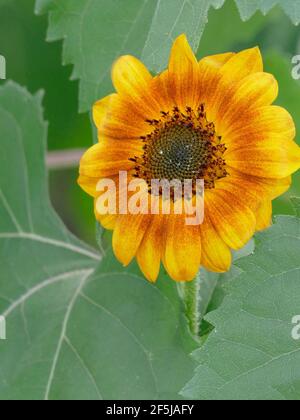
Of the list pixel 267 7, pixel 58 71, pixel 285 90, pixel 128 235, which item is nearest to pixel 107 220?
pixel 128 235

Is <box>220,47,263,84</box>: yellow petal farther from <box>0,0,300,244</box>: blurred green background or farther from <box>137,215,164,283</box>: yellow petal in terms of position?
<box>0,0,300,244</box>: blurred green background

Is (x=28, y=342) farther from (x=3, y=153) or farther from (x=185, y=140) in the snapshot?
(x=185, y=140)

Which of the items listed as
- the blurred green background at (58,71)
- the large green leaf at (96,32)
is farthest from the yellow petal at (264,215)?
the blurred green background at (58,71)

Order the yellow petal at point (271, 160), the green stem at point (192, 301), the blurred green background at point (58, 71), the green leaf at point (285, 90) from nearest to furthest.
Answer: the yellow petal at point (271, 160) → the green stem at point (192, 301) → the green leaf at point (285, 90) → the blurred green background at point (58, 71)

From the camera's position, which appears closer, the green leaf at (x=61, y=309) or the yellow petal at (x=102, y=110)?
the yellow petal at (x=102, y=110)

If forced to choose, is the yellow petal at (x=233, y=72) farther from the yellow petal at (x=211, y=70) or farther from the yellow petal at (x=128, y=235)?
the yellow petal at (x=128, y=235)

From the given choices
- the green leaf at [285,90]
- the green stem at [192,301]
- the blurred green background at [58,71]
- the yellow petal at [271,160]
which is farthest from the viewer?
the blurred green background at [58,71]
